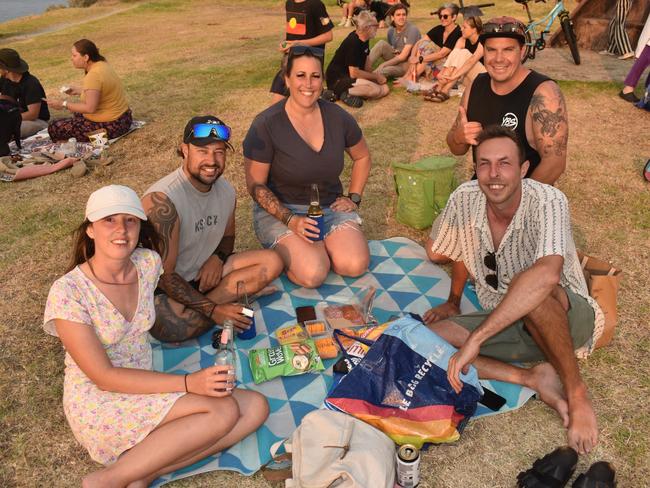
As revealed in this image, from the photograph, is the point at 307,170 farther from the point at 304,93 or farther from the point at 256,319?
the point at 256,319

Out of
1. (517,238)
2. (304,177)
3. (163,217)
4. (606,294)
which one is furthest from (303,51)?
(606,294)

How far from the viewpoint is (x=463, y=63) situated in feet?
36.3

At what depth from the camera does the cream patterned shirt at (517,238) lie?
3.79m

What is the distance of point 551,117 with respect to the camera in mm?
4797

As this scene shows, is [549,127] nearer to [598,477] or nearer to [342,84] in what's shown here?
[598,477]

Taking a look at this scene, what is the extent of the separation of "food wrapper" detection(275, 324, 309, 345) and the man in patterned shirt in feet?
3.60

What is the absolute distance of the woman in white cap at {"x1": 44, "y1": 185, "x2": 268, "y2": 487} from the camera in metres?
3.10

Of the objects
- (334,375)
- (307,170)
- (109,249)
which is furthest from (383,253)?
(109,249)

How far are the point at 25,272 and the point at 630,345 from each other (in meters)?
5.96

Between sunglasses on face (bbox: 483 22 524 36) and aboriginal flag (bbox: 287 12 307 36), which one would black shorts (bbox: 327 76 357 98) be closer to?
aboriginal flag (bbox: 287 12 307 36)

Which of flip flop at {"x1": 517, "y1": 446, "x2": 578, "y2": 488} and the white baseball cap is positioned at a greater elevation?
the white baseball cap

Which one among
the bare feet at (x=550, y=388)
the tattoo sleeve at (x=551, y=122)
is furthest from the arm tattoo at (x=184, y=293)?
the tattoo sleeve at (x=551, y=122)

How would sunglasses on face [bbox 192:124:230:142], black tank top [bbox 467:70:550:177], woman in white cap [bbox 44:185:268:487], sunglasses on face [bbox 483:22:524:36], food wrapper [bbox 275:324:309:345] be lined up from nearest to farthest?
woman in white cap [bbox 44:185:268:487] → sunglasses on face [bbox 192:124:230:142] → food wrapper [bbox 275:324:309:345] → sunglasses on face [bbox 483:22:524:36] → black tank top [bbox 467:70:550:177]

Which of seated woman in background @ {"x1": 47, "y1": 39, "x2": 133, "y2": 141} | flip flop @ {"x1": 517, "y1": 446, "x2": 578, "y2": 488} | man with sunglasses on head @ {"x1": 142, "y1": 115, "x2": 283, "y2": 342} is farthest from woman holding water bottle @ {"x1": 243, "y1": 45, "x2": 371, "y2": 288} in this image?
seated woman in background @ {"x1": 47, "y1": 39, "x2": 133, "y2": 141}
